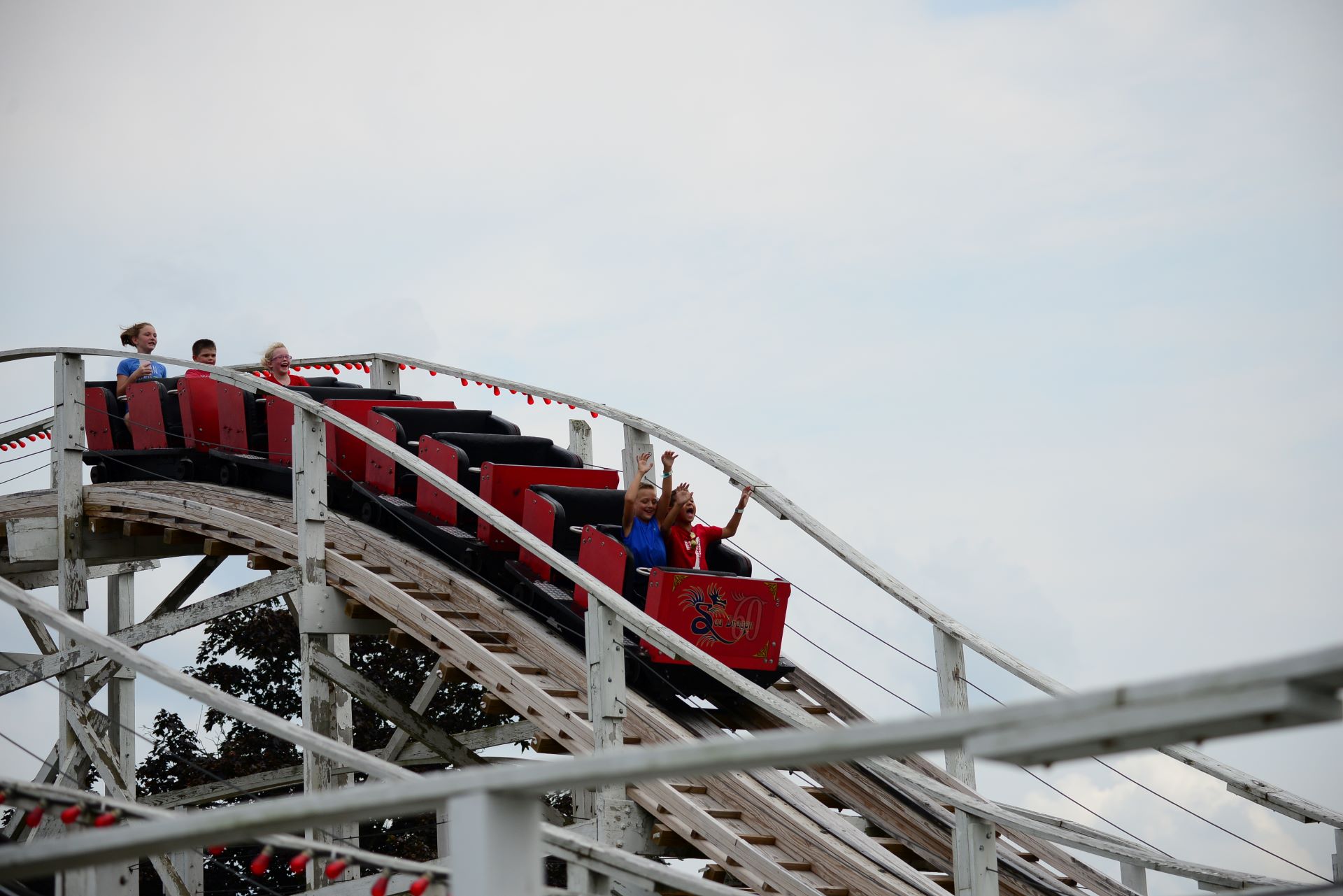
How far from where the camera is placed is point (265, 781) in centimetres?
1186

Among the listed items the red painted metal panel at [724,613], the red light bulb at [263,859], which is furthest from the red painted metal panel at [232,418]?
the red light bulb at [263,859]

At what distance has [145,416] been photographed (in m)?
11.0

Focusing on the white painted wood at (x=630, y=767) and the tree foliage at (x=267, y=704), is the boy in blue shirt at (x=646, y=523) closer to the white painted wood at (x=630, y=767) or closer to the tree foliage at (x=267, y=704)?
the white painted wood at (x=630, y=767)

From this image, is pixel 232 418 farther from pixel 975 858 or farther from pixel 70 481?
pixel 975 858

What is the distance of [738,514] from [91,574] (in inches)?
256

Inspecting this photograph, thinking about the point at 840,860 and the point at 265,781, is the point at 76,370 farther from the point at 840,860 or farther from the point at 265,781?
the point at 840,860

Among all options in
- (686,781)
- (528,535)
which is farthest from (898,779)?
(528,535)

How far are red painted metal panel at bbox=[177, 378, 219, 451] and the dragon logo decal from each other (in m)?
4.64

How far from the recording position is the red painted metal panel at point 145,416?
10.9 meters

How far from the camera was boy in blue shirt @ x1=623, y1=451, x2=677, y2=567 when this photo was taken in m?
8.21

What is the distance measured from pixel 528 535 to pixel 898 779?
204cm

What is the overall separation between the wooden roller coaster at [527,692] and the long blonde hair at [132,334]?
0.47 metres

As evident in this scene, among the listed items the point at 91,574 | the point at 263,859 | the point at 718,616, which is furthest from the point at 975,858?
the point at 91,574

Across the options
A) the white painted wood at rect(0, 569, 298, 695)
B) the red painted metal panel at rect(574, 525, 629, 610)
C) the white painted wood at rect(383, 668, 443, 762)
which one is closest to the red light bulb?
the red painted metal panel at rect(574, 525, 629, 610)
